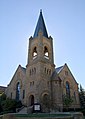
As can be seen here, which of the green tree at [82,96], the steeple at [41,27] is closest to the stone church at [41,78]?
the steeple at [41,27]

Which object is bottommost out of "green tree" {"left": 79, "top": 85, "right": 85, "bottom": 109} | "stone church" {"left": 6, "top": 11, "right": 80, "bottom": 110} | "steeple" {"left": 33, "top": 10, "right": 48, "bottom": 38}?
"green tree" {"left": 79, "top": 85, "right": 85, "bottom": 109}

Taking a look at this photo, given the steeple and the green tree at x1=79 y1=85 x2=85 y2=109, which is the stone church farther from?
the green tree at x1=79 y1=85 x2=85 y2=109

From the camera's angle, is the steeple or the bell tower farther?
the steeple

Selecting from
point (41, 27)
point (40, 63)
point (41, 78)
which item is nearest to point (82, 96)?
point (41, 78)

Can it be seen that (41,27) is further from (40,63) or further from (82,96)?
(82,96)

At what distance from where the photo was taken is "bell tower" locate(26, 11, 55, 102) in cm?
3709

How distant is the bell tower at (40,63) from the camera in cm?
3709

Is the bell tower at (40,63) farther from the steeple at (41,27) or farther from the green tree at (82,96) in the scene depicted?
the green tree at (82,96)

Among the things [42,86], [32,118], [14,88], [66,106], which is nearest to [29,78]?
[42,86]

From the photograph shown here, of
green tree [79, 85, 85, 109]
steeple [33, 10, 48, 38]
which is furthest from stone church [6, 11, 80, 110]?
green tree [79, 85, 85, 109]

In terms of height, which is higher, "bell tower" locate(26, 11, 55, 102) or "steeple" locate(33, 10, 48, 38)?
"steeple" locate(33, 10, 48, 38)

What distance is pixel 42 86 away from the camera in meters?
37.0

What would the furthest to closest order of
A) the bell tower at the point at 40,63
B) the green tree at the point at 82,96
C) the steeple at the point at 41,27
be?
the green tree at the point at 82,96
the steeple at the point at 41,27
the bell tower at the point at 40,63

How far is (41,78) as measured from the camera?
123ft
